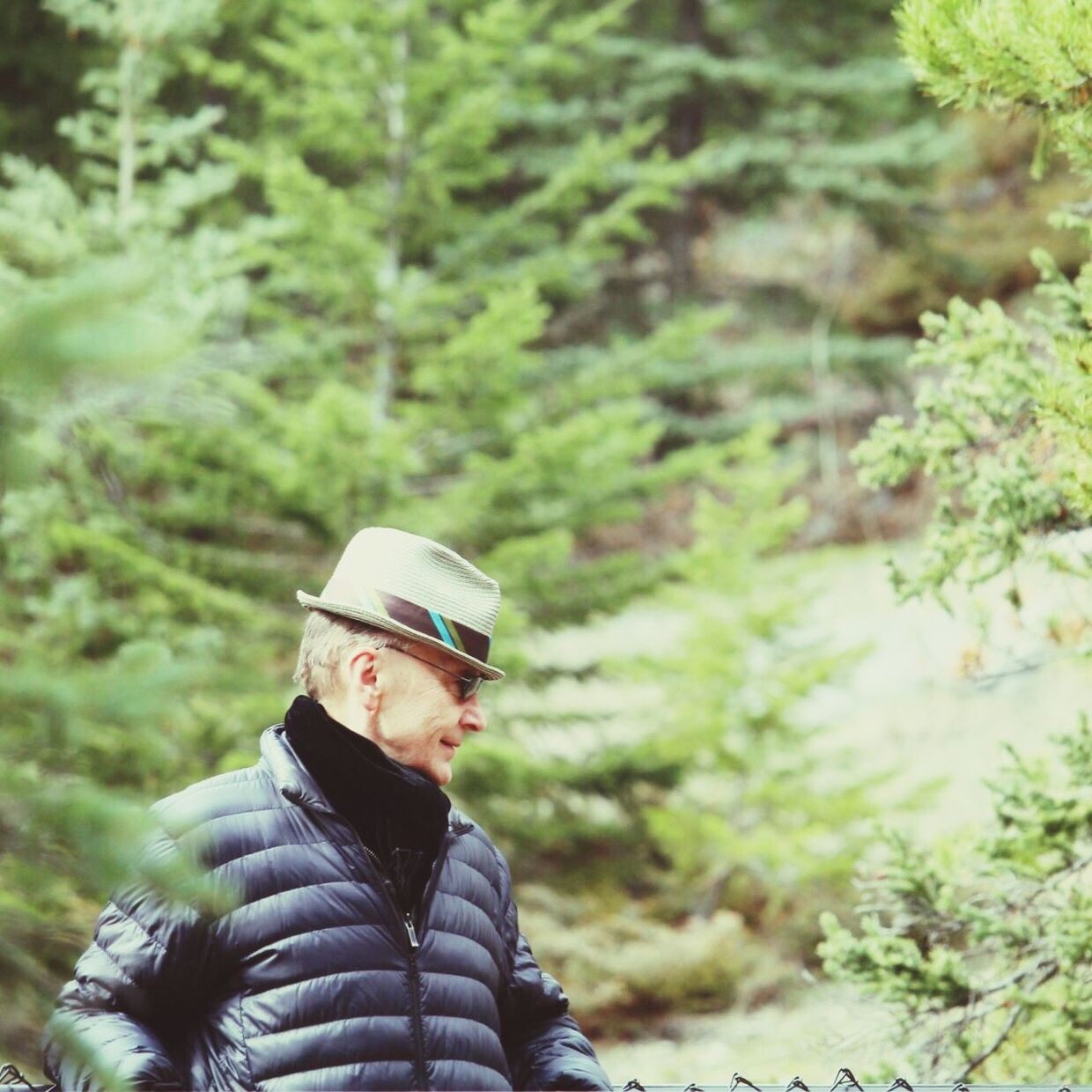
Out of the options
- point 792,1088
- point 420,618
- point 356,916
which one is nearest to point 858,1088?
point 792,1088

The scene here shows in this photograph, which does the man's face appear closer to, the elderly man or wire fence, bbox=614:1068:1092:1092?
the elderly man

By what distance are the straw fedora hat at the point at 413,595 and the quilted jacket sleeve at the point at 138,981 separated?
64 centimetres

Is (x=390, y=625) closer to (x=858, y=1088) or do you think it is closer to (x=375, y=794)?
(x=375, y=794)

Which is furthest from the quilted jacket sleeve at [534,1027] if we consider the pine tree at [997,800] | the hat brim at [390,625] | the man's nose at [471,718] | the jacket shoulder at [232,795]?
the pine tree at [997,800]

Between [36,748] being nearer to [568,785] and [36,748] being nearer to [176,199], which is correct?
[176,199]

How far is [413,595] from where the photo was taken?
237cm

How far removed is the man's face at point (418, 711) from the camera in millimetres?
2354

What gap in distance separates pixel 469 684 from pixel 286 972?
2.10 ft

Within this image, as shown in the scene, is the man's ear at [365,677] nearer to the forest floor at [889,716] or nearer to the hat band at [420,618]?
the hat band at [420,618]

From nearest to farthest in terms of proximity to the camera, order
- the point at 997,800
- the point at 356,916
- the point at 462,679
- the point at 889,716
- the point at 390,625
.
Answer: the point at 356,916 → the point at 390,625 → the point at 462,679 → the point at 997,800 → the point at 889,716

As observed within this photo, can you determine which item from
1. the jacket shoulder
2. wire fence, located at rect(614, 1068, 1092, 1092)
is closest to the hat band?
the jacket shoulder

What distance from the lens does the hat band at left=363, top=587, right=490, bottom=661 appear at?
2.35 metres

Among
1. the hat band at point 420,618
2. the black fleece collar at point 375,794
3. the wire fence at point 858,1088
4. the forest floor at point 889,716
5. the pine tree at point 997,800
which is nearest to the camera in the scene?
the wire fence at point 858,1088

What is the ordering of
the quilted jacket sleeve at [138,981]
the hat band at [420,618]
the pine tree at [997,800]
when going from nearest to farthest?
the quilted jacket sleeve at [138,981] < the hat band at [420,618] < the pine tree at [997,800]
